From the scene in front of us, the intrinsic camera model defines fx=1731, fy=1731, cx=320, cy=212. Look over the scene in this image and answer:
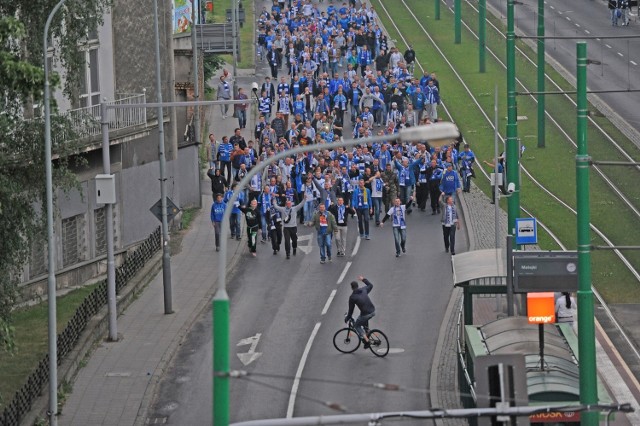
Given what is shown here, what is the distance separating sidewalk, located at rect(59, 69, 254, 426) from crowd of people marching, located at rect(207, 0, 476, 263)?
1176 millimetres

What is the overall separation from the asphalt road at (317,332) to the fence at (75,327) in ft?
7.42

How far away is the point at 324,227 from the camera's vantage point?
43.3m

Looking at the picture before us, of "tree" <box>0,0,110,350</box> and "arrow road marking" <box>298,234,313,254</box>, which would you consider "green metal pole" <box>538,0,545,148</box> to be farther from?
"tree" <box>0,0,110,350</box>

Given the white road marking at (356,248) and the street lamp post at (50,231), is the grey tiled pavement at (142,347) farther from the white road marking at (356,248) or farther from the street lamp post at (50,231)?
the white road marking at (356,248)

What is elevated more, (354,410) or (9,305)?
(9,305)

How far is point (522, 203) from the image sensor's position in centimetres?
5100

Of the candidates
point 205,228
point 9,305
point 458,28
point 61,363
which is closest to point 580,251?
point 9,305

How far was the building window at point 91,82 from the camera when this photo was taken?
46.5m

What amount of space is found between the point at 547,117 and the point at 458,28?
1630cm

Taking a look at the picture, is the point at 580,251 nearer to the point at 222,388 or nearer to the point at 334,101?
the point at 222,388

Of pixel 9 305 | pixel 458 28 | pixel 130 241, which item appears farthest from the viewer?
pixel 458 28

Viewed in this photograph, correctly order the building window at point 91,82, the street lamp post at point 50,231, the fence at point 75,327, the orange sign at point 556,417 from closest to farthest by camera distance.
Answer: the orange sign at point 556,417 → the street lamp post at point 50,231 → the fence at point 75,327 → the building window at point 91,82

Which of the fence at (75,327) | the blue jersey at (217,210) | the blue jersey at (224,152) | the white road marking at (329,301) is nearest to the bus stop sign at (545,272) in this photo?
the fence at (75,327)

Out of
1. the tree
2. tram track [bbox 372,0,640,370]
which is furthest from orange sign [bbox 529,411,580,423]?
tram track [bbox 372,0,640,370]
